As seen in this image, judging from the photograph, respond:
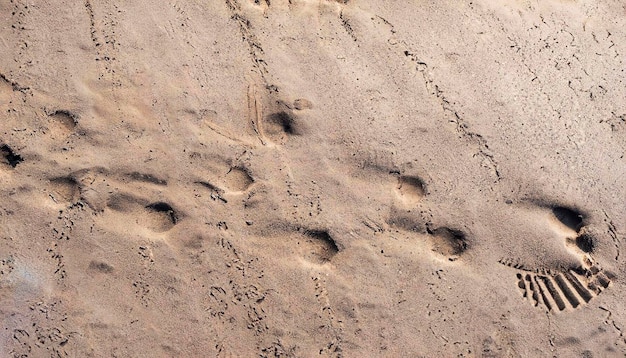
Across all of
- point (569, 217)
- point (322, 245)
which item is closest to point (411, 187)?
point (322, 245)

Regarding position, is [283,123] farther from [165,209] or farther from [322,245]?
[165,209]

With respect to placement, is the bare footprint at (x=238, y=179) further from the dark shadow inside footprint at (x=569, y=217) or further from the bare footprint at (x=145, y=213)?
the dark shadow inside footprint at (x=569, y=217)

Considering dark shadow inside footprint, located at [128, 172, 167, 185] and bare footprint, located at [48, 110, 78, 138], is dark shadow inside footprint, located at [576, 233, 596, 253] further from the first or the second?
bare footprint, located at [48, 110, 78, 138]

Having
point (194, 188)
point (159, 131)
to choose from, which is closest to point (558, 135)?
point (194, 188)

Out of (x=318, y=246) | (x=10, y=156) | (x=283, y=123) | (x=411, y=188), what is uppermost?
(x=411, y=188)

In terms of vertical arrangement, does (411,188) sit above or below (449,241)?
above

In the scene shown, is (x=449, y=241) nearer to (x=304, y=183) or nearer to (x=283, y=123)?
(x=304, y=183)

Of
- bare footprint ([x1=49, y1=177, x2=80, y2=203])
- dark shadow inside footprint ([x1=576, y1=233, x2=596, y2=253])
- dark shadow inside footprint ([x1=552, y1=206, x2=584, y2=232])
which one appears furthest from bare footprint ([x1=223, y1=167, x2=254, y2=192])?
dark shadow inside footprint ([x1=576, y1=233, x2=596, y2=253])
